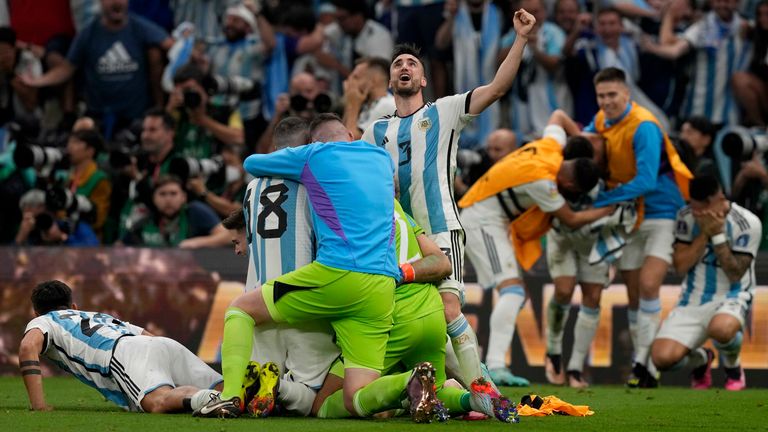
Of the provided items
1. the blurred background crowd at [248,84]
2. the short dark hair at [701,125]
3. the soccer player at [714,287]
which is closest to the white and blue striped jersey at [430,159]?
the soccer player at [714,287]

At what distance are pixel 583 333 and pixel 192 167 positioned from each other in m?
4.15

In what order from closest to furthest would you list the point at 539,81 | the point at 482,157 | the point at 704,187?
the point at 704,187 < the point at 482,157 < the point at 539,81

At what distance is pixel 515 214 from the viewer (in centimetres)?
1201

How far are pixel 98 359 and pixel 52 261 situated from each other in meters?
4.81

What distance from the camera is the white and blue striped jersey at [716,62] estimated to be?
14.7m

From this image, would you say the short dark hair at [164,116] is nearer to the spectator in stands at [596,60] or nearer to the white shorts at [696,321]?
the spectator in stands at [596,60]

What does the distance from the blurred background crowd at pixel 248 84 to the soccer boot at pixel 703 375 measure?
1865 mm

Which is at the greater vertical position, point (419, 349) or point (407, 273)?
point (407, 273)

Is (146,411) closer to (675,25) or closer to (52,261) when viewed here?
(52,261)

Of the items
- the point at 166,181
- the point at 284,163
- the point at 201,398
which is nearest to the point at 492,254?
the point at 166,181

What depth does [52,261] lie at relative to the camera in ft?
42.3

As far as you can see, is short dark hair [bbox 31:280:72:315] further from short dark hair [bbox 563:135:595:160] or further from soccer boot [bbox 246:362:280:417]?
short dark hair [bbox 563:135:595:160]

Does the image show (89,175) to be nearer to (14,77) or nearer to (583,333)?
(14,77)

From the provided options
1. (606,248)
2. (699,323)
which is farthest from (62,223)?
(699,323)
